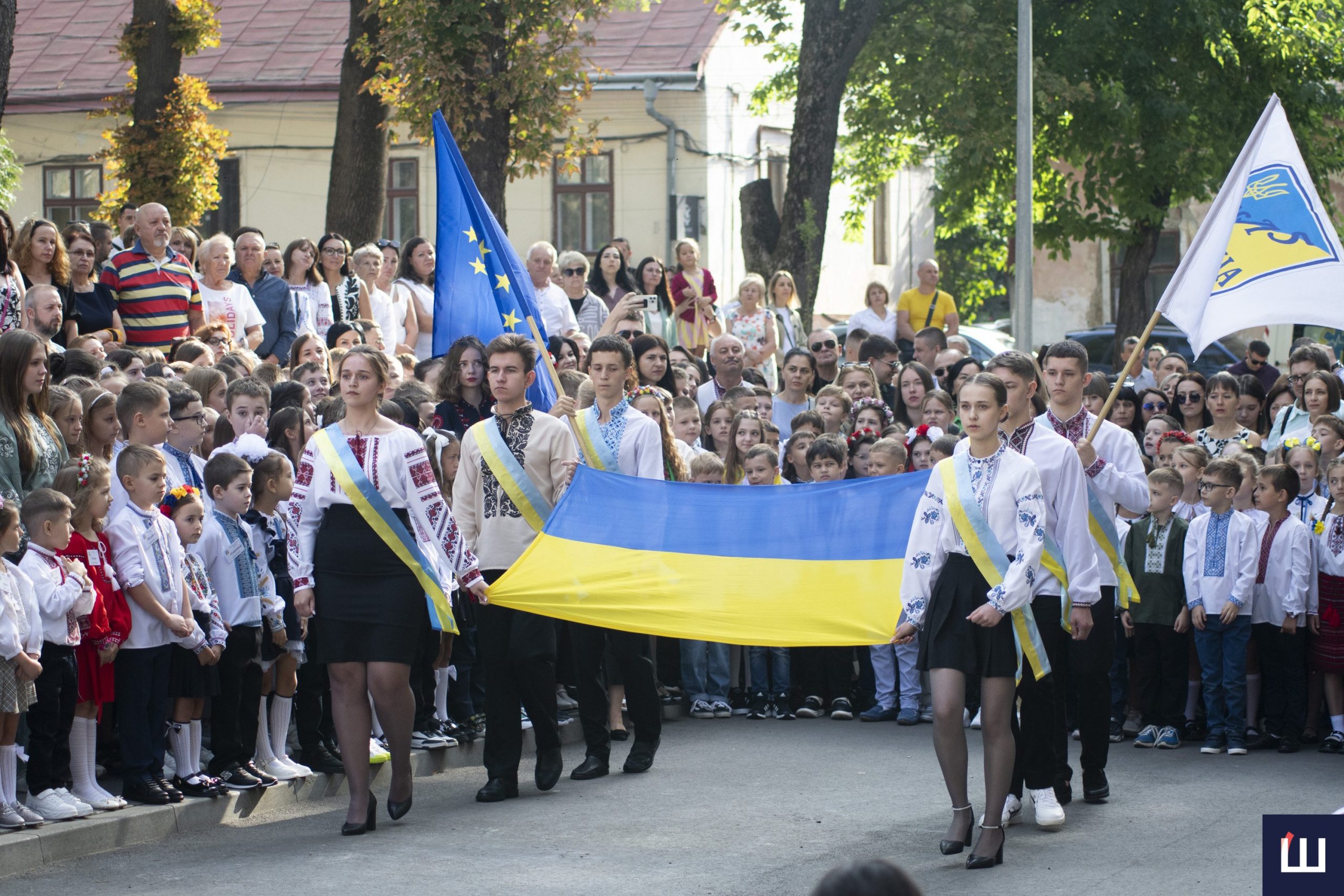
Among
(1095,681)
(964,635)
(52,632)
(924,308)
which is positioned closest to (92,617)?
(52,632)

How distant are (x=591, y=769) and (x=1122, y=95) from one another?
19.1 m

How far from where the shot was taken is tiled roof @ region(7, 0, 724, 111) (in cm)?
3384

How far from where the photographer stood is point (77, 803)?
7.81 metres

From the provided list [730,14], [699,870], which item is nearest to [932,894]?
[699,870]

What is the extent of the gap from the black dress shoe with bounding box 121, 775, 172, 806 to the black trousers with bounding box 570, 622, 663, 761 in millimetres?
2177

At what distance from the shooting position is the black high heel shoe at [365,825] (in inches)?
318

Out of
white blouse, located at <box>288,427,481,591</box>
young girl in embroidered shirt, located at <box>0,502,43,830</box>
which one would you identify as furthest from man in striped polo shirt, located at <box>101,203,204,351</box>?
young girl in embroidered shirt, located at <box>0,502,43,830</box>

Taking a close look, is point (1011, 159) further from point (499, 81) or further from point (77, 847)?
point (77, 847)

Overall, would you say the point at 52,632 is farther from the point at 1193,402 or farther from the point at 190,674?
the point at 1193,402

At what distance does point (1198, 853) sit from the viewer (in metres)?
7.74

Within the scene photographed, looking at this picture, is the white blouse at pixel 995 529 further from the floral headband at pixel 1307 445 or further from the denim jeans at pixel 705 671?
the floral headband at pixel 1307 445

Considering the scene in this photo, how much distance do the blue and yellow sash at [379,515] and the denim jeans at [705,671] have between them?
12.8 ft

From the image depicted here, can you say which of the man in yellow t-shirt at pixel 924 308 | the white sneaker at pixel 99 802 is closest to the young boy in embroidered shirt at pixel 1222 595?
the white sneaker at pixel 99 802

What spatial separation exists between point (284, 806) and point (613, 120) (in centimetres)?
2623
